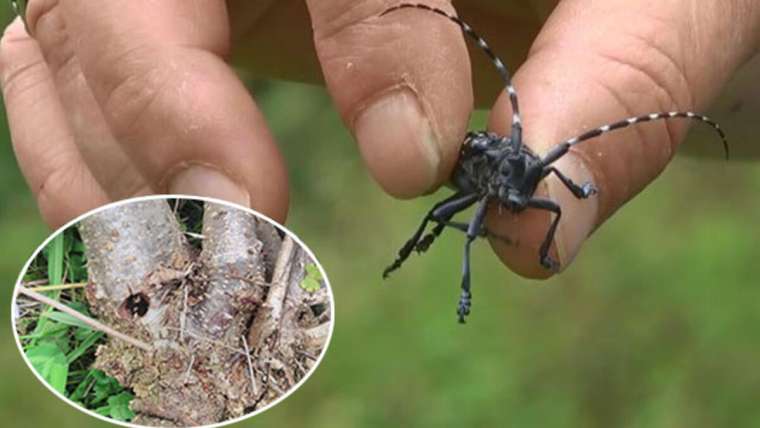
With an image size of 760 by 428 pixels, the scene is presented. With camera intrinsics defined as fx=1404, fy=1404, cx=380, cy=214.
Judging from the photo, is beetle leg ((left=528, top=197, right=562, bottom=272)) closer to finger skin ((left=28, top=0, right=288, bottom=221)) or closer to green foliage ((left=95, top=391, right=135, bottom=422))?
finger skin ((left=28, top=0, right=288, bottom=221))

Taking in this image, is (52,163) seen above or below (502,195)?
below

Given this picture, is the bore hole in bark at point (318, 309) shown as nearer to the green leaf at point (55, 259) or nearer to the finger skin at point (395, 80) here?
the finger skin at point (395, 80)

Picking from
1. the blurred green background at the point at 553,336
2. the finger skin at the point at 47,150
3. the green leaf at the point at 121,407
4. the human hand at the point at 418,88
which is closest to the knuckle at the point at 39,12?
the finger skin at the point at 47,150

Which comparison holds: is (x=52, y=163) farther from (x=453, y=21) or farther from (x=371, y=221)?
(x=371, y=221)

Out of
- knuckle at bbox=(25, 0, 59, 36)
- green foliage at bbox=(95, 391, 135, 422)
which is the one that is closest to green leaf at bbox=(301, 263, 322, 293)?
green foliage at bbox=(95, 391, 135, 422)

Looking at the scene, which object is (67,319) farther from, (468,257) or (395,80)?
(468,257)

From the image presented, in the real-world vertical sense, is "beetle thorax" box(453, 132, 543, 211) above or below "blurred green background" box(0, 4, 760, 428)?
above

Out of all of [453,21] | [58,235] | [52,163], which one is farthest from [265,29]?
[58,235]
